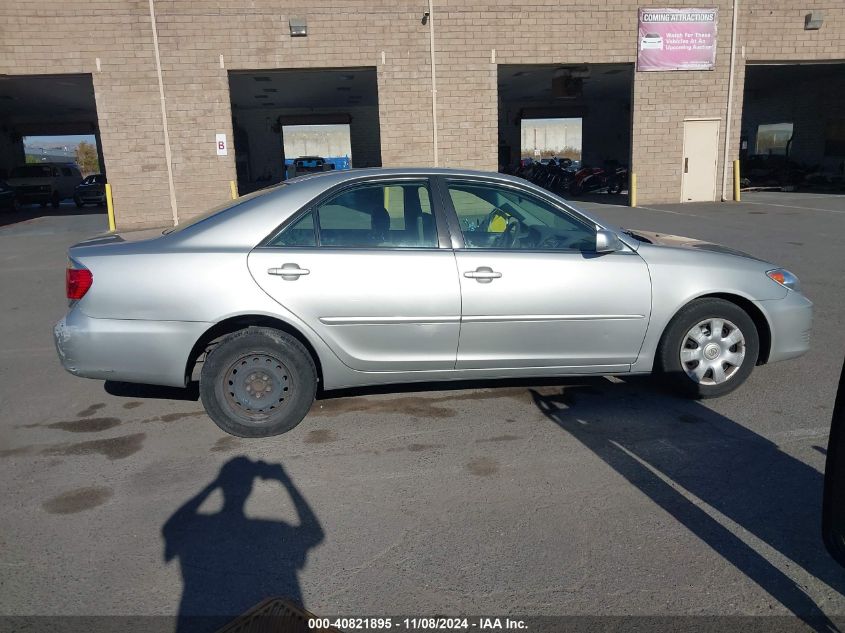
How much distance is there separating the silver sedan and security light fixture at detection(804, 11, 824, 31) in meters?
20.0

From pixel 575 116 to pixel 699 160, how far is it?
1807cm

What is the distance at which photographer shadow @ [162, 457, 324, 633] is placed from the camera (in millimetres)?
2926

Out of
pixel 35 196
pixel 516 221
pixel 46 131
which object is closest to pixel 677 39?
pixel 516 221

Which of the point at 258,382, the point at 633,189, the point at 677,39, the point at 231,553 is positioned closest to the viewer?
the point at 231,553

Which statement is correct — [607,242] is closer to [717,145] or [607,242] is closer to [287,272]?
[287,272]

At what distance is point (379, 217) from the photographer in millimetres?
4848

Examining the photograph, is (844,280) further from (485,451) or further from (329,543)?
(329,543)

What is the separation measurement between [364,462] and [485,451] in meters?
0.75

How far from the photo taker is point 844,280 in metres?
9.27

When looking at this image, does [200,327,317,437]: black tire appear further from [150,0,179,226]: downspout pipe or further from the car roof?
[150,0,179,226]: downspout pipe

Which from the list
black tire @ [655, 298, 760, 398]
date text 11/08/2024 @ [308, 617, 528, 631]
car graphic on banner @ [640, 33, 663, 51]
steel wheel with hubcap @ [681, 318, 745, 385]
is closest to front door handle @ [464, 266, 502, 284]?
black tire @ [655, 298, 760, 398]

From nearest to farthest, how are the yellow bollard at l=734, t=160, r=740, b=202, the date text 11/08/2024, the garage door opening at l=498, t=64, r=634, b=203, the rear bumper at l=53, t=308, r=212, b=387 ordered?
the date text 11/08/2024 → the rear bumper at l=53, t=308, r=212, b=387 → the yellow bollard at l=734, t=160, r=740, b=202 → the garage door opening at l=498, t=64, r=634, b=203

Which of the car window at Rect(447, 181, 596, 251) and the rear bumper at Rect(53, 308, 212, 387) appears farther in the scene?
the car window at Rect(447, 181, 596, 251)

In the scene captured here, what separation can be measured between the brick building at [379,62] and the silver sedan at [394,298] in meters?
15.7
